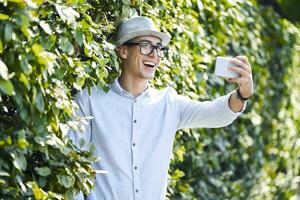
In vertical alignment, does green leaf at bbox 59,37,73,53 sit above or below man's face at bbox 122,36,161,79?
above

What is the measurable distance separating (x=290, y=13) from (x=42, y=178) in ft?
18.4

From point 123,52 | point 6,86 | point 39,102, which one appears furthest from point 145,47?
point 6,86

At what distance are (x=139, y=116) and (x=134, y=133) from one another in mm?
94

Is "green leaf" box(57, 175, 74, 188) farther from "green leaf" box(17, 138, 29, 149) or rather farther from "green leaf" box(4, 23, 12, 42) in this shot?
"green leaf" box(4, 23, 12, 42)

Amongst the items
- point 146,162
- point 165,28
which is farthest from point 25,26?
point 165,28

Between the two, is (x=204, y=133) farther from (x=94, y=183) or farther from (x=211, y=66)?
(x=94, y=183)

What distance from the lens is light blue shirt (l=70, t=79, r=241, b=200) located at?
4.36m

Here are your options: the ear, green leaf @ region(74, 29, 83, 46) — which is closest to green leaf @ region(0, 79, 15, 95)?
green leaf @ region(74, 29, 83, 46)

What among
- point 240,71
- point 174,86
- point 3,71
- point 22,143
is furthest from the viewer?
point 174,86

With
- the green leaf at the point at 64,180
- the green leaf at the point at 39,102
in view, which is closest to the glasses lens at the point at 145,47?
the green leaf at the point at 64,180

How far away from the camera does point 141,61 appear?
14.8 feet

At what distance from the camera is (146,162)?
4.43 metres

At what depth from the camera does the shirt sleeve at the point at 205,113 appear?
4.47 metres

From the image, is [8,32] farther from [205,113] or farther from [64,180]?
[205,113]
